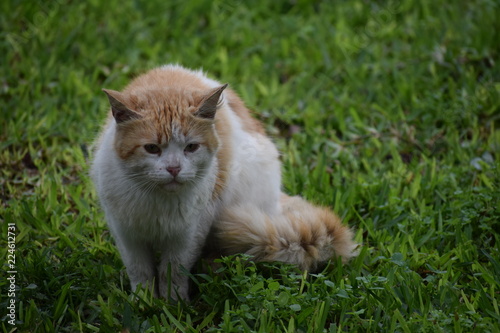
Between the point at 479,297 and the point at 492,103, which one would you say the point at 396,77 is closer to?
the point at 492,103

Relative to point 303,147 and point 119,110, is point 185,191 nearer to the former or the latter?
point 119,110

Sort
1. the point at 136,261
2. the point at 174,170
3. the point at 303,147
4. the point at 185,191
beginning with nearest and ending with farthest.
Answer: the point at 174,170 → the point at 185,191 → the point at 136,261 → the point at 303,147

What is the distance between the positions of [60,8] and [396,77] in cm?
324

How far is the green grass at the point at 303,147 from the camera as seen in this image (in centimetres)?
302

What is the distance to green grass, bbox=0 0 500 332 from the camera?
3.02 metres

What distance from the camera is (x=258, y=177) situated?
347 cm

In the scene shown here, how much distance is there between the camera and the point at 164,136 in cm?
284

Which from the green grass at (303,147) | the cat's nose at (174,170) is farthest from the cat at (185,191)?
the green grass at (303,147)

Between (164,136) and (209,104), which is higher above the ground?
(209,104)

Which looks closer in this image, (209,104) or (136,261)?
(209,104)

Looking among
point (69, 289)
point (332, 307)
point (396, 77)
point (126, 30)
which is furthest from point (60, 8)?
point (332, 307)

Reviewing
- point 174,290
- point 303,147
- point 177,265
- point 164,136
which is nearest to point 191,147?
point 164,136

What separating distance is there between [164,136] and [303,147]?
6.87ft

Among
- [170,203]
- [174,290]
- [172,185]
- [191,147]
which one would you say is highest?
[191,147]
